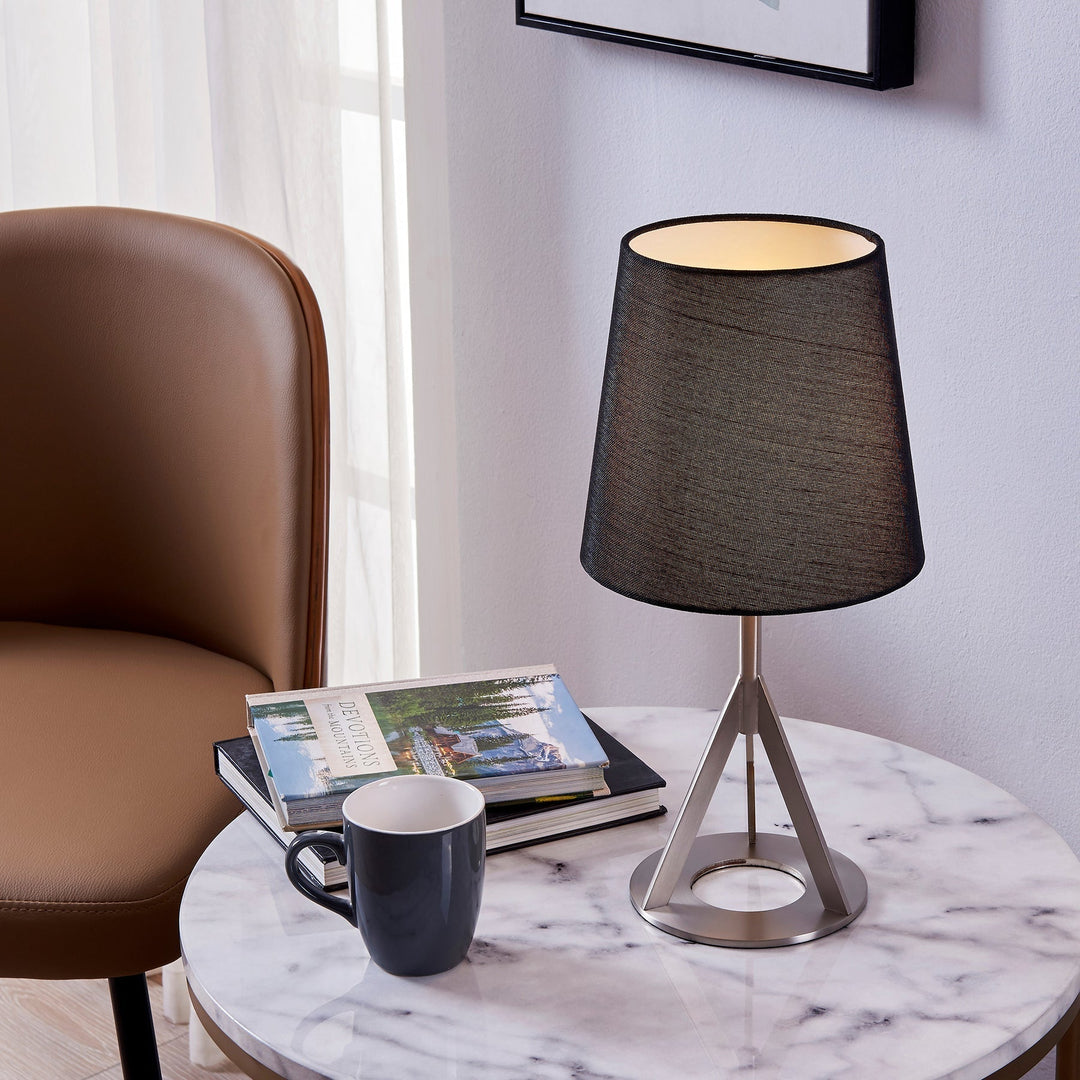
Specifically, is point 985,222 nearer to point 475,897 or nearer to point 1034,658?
point 1034,658

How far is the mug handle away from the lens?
0.89 m

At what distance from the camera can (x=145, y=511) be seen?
156cm

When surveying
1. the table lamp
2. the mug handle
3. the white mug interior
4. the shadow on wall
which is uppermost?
the shadow on wall

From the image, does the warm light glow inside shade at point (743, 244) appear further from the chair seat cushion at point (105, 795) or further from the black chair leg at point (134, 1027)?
the black chair leg at point (134, 1027)

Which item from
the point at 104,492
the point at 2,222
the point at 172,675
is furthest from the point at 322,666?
the point at 2,222

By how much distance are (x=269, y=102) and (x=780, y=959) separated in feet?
3.99

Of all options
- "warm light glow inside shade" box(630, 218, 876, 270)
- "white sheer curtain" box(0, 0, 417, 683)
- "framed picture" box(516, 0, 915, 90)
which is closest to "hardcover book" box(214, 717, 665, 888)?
"warm light glow inside shade" box(630, 218, 876, 270)

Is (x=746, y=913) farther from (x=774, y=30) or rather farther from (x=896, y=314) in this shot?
(x=774, y=30)

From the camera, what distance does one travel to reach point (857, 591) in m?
0.80

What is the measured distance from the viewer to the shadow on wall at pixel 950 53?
1094 mm

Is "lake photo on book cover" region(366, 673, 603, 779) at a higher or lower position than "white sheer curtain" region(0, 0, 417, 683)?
lower

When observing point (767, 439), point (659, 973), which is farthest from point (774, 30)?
point (659, 973)

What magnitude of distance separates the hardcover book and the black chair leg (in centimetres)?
40

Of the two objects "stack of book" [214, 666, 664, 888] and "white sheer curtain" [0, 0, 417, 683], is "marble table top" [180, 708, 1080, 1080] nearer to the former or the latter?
"stack of book" [214, 666, 664, 888]
